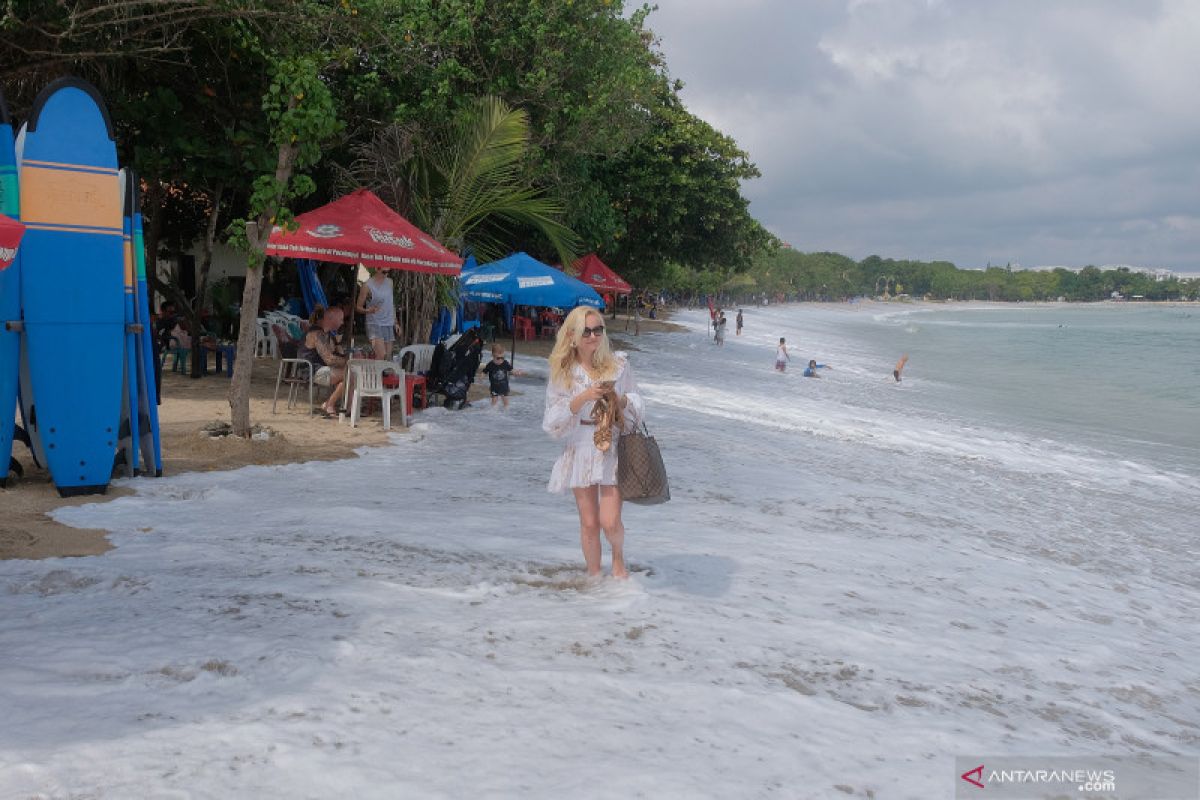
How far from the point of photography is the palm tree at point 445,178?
40.2ft

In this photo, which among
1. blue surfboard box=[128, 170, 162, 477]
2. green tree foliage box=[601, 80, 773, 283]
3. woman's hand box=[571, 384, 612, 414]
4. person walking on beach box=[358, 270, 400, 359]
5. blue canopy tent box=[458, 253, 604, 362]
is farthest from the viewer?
green tree foliage box=[601, 80, 773, 283]

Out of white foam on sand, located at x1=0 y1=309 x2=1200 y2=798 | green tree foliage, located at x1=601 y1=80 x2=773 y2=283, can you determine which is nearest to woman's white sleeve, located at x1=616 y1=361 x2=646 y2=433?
white foam on sand, located at x1=0 y1=309 x2=1200 y2=798

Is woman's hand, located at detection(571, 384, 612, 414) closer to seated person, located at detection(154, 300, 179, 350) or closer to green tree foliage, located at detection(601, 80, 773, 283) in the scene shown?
seated person, located at detection(154, 300, 179, 350)

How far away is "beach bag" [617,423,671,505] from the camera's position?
4.67 metres

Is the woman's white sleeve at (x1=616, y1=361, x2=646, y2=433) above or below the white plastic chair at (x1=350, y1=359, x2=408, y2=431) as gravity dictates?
above

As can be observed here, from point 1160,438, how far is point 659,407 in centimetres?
953

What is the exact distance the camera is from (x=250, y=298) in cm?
826

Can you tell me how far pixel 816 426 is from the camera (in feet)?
44.7

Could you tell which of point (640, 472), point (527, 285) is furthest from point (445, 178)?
point (640, 472)

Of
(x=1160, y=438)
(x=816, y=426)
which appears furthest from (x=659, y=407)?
(x=1160, y=438)

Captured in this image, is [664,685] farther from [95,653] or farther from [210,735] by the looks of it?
[95,653]

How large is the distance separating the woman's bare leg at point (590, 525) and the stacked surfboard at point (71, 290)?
11.5 feet

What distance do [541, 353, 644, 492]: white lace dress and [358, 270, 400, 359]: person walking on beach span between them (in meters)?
6.59

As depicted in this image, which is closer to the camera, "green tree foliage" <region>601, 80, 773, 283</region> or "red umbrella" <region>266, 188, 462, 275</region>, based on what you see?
"red umbrella" <region>266, 188, 462, 275</region>
